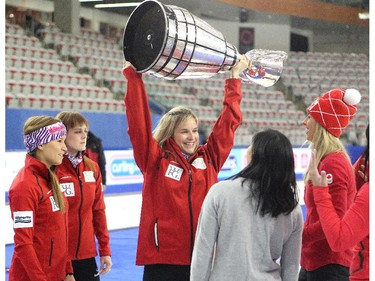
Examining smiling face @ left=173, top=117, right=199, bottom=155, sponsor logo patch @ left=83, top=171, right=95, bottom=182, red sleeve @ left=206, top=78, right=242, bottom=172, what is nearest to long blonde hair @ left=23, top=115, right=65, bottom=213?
sponsor logo patch @ left=83, top=171, right=95, bottom=182

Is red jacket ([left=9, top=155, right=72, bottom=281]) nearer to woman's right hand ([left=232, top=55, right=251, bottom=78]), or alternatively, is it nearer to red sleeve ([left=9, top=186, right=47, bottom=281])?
red sleeve ([left=9, top=186, right=47, bottom=281])

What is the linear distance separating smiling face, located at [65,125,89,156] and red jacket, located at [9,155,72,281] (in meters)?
0.44

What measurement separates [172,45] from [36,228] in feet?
3.18

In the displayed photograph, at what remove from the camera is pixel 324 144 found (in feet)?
9.51

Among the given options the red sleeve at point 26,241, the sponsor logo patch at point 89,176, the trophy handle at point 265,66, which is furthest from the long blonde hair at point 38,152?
the trophy handle at point 265,66

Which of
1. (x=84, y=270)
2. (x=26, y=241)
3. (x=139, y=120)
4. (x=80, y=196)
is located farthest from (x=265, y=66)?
(x=84, y=270)

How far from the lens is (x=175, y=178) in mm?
3014

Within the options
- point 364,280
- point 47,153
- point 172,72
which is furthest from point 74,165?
point 364,280

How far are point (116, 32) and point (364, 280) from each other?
18.3m

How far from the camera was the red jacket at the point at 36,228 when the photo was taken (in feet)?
9.00

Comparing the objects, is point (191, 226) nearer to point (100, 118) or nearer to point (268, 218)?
point (268, 218)

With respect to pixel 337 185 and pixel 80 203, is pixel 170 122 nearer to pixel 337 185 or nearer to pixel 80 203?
pixel 80 203

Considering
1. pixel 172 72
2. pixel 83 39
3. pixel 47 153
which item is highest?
pixel 83 39

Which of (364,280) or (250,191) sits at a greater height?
(250,191)
